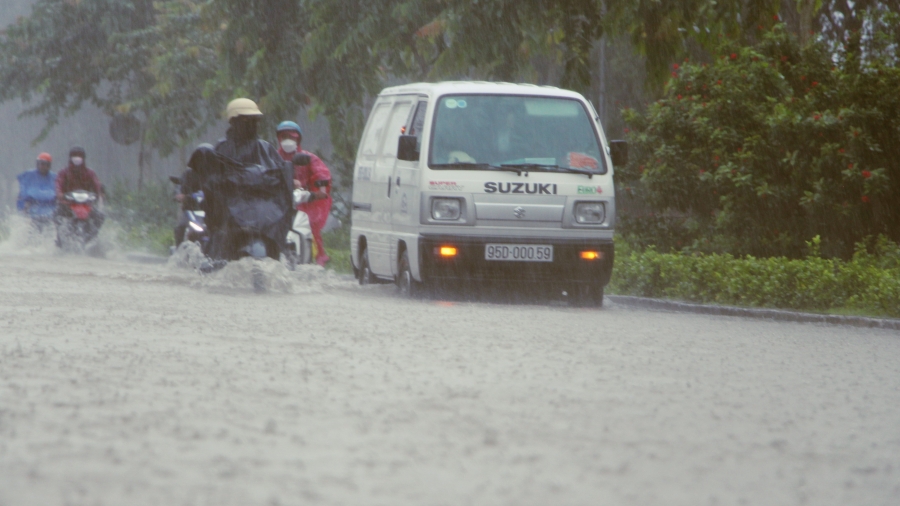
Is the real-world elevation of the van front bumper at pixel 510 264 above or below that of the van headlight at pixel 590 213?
below

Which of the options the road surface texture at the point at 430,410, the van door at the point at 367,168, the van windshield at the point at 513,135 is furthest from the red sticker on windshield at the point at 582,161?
the road surface texture at the point at 430,410

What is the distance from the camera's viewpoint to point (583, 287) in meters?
13.4

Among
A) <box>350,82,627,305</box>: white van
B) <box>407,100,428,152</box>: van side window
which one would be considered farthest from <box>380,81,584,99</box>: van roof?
<box>407,100,428,152</box>: van side window

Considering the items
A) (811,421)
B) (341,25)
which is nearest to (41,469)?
(811,421)

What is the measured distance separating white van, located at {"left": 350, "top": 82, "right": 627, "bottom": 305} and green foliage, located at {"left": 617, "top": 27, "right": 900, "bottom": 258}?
3118 mm

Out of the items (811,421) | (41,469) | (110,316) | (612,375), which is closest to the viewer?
(41,469)

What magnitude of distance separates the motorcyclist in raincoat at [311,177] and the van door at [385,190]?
49.1 inches

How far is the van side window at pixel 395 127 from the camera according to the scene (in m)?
14.1

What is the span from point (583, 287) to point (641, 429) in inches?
295

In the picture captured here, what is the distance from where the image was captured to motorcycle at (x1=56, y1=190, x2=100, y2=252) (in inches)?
840

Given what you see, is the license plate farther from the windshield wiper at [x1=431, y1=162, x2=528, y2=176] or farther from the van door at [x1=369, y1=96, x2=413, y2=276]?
the van door at [x1=369, y1=96, x2=413, y2=276]

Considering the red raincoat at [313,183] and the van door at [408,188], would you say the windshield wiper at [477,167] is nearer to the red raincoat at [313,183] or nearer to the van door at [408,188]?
the van door at [408,188]

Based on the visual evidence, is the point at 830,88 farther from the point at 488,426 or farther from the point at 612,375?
the point at 488,426

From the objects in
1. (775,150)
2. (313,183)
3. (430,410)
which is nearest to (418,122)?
(313,183)
